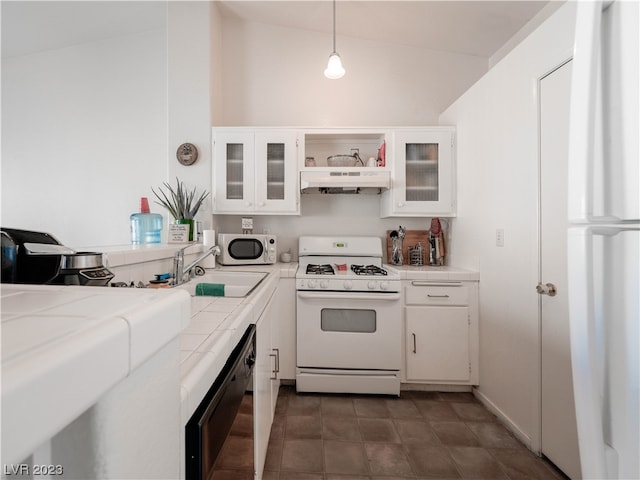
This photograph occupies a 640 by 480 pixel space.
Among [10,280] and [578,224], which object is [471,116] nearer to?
[578,224]

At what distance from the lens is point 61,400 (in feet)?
0.71

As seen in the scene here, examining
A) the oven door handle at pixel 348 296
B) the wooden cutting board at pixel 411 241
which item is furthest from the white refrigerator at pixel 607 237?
the wooden cutting board at pixel 411 241

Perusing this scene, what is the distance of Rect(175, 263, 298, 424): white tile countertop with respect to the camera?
1.72 feet

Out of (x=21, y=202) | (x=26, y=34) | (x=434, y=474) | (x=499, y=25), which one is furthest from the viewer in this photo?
(x=21, y=202)

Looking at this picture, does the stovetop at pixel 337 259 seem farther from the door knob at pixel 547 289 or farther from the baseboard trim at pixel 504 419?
the baseboard trim at pixel 504 419

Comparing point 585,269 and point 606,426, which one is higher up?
point 585,269

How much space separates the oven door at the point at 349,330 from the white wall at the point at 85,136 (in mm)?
1991

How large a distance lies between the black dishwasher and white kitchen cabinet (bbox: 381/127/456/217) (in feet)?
6.65

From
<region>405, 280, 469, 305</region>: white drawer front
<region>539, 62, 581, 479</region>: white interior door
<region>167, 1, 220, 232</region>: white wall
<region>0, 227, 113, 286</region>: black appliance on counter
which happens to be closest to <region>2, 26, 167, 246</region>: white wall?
<region>167, 1, 220, 232</region>: white wall

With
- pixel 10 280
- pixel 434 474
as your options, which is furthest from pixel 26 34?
pixel 434 474

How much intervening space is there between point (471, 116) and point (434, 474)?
92.2 inches

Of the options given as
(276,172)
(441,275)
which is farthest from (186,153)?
(441,275)

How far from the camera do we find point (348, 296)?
2.14m

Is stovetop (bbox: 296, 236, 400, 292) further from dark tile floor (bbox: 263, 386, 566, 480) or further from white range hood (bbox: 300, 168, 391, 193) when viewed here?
dark tile floor (bbox: 263, 386, 566, 480)
